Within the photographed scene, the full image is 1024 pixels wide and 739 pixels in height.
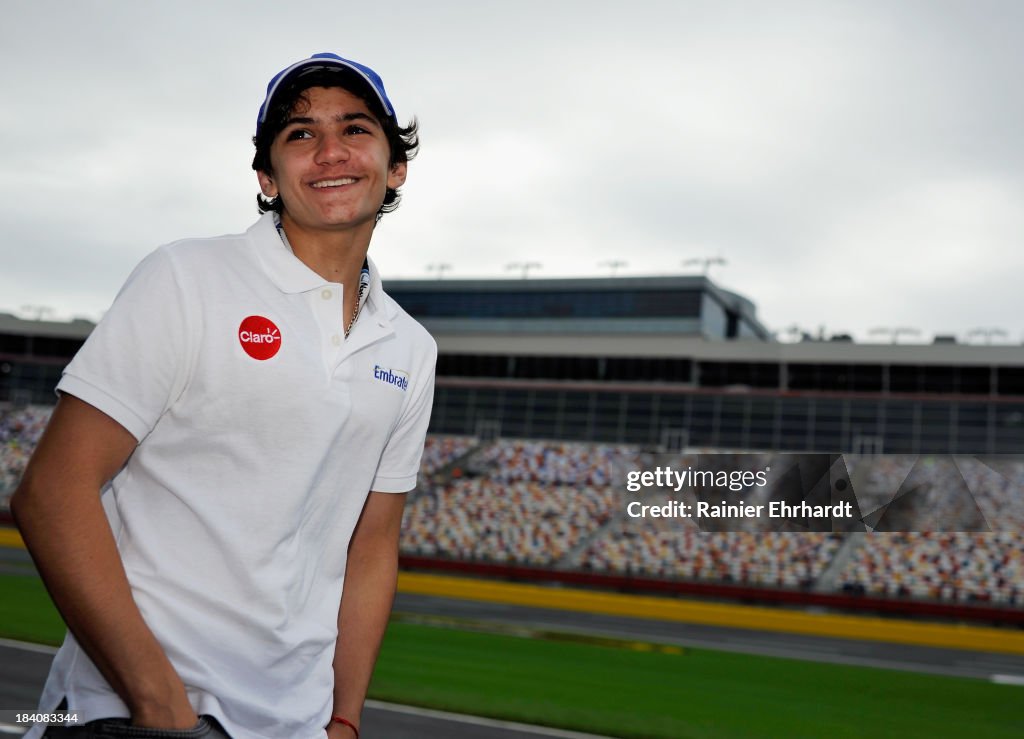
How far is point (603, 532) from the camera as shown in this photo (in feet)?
113

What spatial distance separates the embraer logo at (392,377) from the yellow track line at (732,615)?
2477cm

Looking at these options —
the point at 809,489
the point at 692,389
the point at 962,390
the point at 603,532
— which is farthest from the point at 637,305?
the point at 809,489

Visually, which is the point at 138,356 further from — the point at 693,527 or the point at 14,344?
the point at 14,344

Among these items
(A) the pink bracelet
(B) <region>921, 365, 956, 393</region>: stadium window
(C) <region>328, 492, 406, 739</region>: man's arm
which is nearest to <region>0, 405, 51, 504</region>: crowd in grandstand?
(B) <region>921, 365, 956, 393</region>: stadium window

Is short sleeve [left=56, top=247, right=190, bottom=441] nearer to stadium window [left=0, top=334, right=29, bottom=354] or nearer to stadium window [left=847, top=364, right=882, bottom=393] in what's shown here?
stadium window [left=847, top=364, right=882, bottom=393]

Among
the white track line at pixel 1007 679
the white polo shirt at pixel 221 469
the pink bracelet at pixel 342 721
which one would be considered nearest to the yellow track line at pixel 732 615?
the white track line at pixel 1007 679

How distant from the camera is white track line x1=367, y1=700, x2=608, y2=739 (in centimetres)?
1066

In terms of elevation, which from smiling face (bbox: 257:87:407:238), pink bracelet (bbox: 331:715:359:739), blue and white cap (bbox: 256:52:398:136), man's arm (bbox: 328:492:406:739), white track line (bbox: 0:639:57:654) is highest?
→ blue and white cap (bbox: 256:52:398:136)

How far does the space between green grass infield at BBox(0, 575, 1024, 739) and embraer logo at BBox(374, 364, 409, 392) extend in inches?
385

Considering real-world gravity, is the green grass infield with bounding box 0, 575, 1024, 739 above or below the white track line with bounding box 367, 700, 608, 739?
above

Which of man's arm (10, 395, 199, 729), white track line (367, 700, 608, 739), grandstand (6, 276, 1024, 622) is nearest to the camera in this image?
man's arm (10, 395, 199, 729)

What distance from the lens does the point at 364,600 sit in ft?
6.73

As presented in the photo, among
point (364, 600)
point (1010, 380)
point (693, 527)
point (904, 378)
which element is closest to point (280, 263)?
point (364, 600)

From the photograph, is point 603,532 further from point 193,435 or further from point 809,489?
point 193,435
